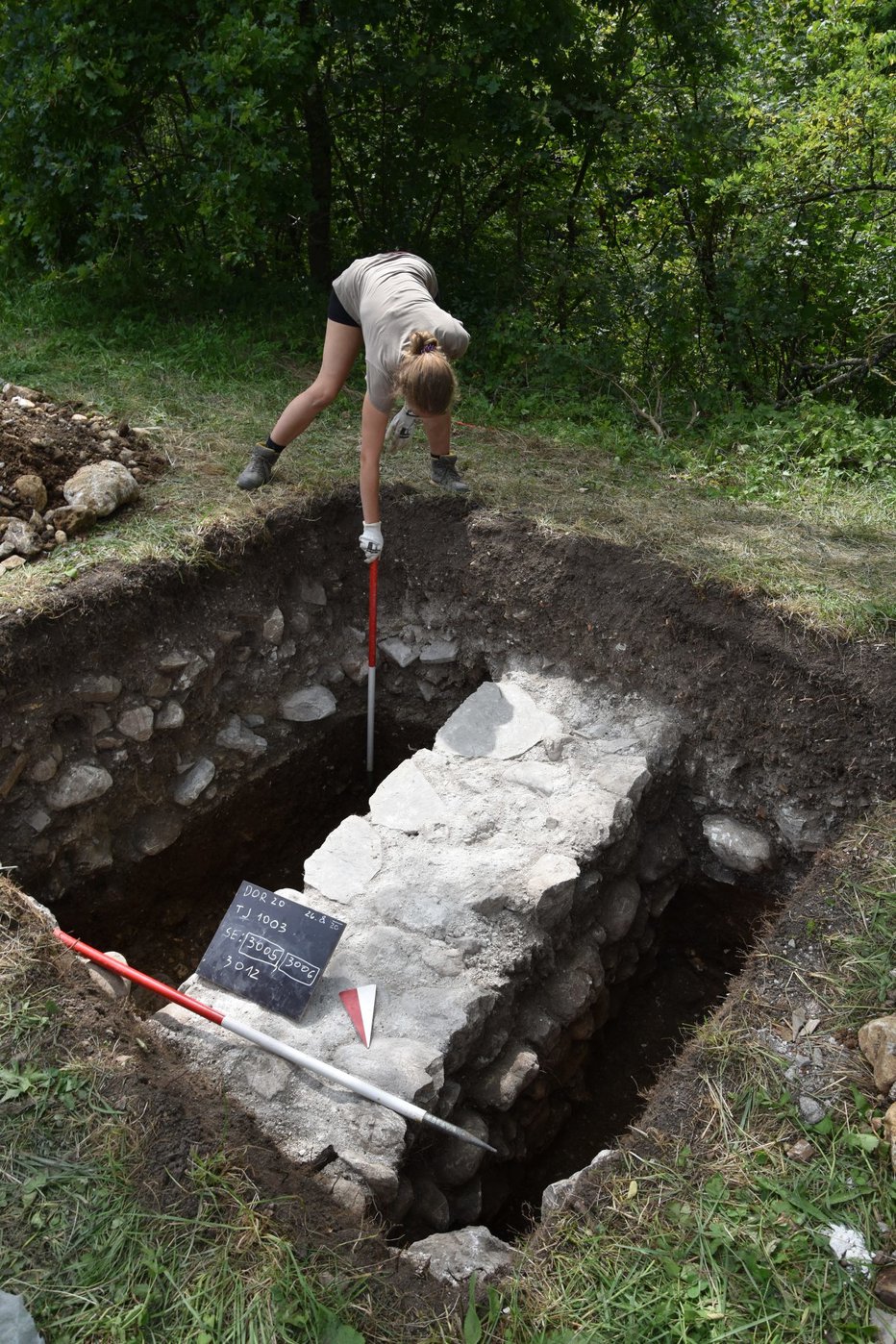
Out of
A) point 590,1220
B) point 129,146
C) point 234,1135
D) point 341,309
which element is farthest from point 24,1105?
point 129,146

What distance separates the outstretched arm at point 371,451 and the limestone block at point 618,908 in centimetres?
170

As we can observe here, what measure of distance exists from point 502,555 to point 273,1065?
2383 mm

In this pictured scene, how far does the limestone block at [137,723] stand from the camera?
12.3ft

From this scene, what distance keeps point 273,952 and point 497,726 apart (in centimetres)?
140

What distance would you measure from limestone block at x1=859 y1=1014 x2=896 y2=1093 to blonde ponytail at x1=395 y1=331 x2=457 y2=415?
222 cm

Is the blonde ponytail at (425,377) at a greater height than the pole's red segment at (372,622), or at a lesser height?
greater

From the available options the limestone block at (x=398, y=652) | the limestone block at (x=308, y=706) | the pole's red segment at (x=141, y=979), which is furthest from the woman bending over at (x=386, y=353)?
the pole's red segment at (x=141, y=979)

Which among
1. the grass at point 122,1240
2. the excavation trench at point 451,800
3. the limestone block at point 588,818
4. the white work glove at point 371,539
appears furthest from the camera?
the white work glove at point 371,539

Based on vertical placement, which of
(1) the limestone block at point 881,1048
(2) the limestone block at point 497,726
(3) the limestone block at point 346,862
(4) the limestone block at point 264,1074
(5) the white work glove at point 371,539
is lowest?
(4) the limestone block at point 264,1074

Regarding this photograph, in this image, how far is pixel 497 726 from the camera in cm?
378

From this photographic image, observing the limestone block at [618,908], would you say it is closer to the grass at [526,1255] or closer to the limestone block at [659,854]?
the limestone block at [659,854]

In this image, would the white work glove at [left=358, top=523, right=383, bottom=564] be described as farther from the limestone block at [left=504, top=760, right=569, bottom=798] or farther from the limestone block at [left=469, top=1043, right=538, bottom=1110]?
the limestone block at [left=469, top=1043, right=538, bottom=1110]

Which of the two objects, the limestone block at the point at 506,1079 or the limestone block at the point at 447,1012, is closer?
the limestone block at the point at 447,1012

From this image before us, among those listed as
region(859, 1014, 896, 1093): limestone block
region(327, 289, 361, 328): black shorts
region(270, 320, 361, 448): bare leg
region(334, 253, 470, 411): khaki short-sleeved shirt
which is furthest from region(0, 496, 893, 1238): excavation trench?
region(334, 253, 470, 411): khaki short-sleeved shirt
